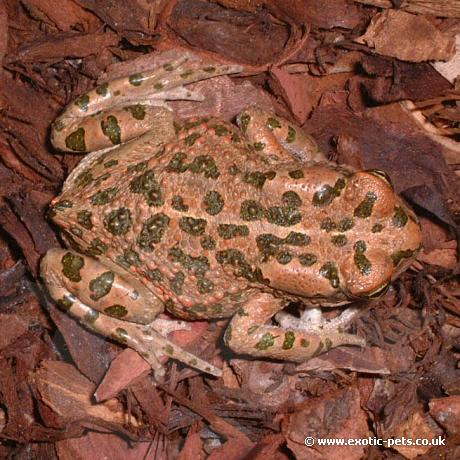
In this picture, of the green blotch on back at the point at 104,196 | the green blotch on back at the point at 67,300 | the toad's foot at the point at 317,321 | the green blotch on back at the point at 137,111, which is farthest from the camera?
the toad's foot at the point at 317,321

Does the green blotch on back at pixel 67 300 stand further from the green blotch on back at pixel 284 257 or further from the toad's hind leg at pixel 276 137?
the toad's hind leg at pixel 276 137

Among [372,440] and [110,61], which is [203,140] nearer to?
[110,61]

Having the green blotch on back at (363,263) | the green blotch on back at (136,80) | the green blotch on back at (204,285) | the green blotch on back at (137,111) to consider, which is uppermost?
the green blotch on back at (136,80)

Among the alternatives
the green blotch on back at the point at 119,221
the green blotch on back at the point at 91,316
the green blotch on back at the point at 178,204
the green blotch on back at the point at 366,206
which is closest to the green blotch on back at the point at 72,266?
the green blotch on back at the point at 91,316

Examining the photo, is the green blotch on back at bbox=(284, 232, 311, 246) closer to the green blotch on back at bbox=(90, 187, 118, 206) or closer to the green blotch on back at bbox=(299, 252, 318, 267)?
the green blotch on back at bbox=(299, 252, 318, 267)

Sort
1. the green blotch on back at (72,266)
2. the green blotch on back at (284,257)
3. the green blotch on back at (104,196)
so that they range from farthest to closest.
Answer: the green blotch on back at (72,266) < the green blotch on back at (104,196) < the green blotch on back at (284,257)

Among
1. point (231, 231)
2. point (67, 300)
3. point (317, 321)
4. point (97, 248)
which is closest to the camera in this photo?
point (231, 231)

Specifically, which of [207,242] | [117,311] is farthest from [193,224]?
[117,311]

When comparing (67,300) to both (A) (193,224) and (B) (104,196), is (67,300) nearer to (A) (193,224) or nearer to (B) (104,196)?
(B) (104,196)
